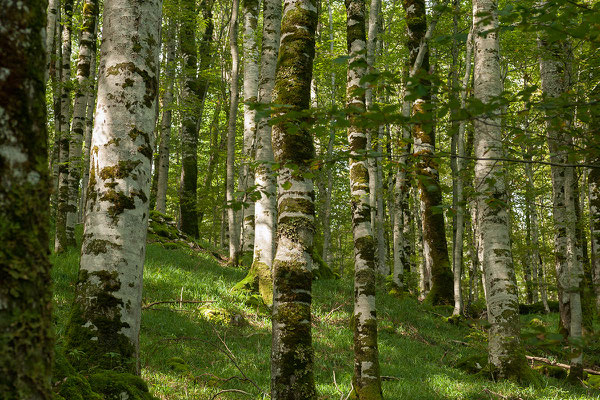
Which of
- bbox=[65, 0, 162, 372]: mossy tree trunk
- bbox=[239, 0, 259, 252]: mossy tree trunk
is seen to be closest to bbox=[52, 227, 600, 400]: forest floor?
bbox=[65, 0, 162, 372]: mossy tree trunk

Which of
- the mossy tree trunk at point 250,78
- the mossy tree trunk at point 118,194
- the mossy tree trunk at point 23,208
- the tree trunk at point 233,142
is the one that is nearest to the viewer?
the mossy tree trunk at point 23,208

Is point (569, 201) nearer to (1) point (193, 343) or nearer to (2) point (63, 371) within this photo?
(1) point (193, 343)

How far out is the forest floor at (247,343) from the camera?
5.64m

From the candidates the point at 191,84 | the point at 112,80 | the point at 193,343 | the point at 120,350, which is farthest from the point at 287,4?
the point at 191,84

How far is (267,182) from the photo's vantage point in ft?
34.9

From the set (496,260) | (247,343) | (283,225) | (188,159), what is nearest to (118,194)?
(283,225)

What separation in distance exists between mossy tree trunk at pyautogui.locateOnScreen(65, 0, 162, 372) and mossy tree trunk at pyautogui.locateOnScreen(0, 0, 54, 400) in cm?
213

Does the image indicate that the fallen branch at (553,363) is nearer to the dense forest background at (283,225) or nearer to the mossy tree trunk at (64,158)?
the dense forest background at (283,225)

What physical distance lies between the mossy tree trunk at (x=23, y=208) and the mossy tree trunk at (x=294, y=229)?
2285 mm

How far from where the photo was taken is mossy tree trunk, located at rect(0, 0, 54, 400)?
3.55ft

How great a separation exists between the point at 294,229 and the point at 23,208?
295cm

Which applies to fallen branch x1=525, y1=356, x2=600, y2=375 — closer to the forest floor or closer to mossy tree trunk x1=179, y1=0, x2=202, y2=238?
the forest floor

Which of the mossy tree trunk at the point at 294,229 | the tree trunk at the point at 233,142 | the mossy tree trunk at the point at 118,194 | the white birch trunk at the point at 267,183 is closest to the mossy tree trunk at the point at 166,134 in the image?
the tree trunk at the point at 233,142

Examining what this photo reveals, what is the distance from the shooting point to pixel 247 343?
25.1 ft
